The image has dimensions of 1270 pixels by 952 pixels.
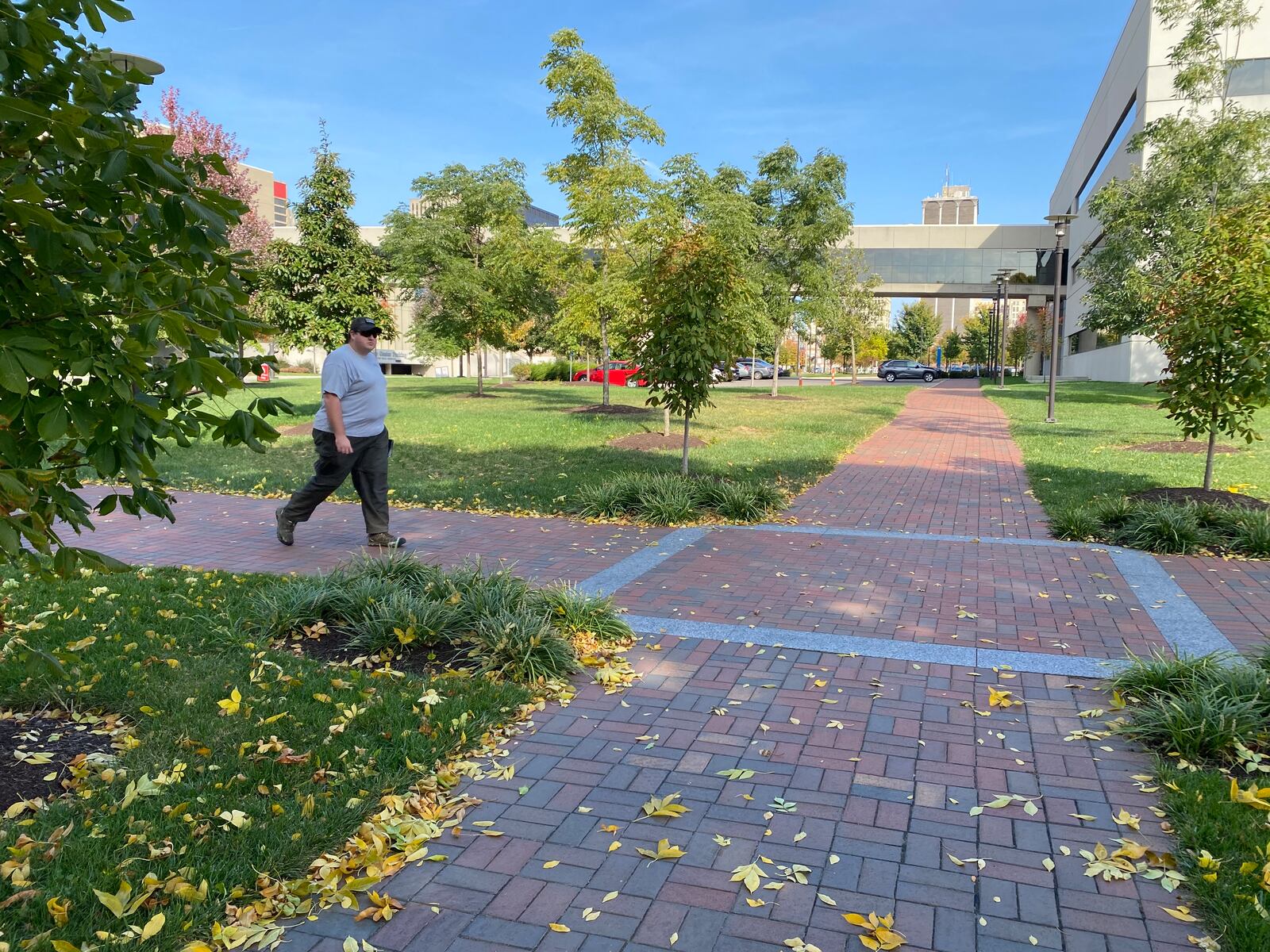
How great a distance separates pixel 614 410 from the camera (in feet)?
74.5

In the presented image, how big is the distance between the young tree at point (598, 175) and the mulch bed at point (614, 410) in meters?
2.04

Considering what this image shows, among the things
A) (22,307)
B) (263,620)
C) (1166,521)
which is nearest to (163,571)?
(263,620)

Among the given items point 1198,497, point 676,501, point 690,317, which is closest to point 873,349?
point 690,317

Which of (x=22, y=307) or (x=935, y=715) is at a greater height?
(x=22, y=307)

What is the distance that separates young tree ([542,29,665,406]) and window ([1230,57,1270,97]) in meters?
25.9

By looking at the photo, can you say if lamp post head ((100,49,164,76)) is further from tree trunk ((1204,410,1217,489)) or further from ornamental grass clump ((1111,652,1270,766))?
tree trunk ((1204,410,1217,489))

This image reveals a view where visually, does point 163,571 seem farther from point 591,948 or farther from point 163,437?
point 591,948

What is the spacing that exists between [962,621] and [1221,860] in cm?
288

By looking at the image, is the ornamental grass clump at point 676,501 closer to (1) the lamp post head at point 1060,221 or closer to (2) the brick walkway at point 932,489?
(2) the brick walkway at point 932,489

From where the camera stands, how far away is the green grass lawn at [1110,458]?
11.0 metres

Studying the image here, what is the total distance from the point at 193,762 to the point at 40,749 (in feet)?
2.52

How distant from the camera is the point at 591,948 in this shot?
8.57 ft

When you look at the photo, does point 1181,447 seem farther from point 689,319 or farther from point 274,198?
point 274,198

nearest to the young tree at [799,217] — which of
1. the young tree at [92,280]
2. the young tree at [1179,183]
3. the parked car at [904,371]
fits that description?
the young tree at [1179,183]
